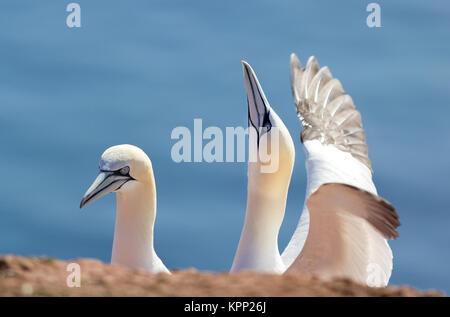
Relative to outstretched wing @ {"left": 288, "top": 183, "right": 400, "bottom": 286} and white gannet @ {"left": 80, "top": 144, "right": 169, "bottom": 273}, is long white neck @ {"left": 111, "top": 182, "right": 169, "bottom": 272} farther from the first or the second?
outstretched wing @ {"left": 288, "top": 183, "right": 400, "bottom": 286}

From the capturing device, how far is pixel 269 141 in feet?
50.4

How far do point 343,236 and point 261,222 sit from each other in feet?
8.18

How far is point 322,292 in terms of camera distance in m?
10.2

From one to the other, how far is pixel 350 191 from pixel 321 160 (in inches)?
170

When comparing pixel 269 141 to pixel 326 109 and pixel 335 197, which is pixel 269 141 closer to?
pixel 335 197

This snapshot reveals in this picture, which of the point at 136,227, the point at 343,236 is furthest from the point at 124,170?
the point at 343,236

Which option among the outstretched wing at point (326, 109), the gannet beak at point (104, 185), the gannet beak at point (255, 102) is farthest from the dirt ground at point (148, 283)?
the outstretched wing at point (326, 109)

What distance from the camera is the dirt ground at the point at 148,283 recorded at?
9914mm

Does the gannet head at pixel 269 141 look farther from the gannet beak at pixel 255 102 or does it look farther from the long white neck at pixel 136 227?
the long white neck at pixel 136 227

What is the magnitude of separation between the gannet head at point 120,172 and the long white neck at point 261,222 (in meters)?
1.50

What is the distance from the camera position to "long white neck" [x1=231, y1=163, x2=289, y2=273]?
15.3 metres

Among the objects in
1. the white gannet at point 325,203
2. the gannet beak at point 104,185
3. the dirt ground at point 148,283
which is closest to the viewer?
the dirt ground at point 148,283
